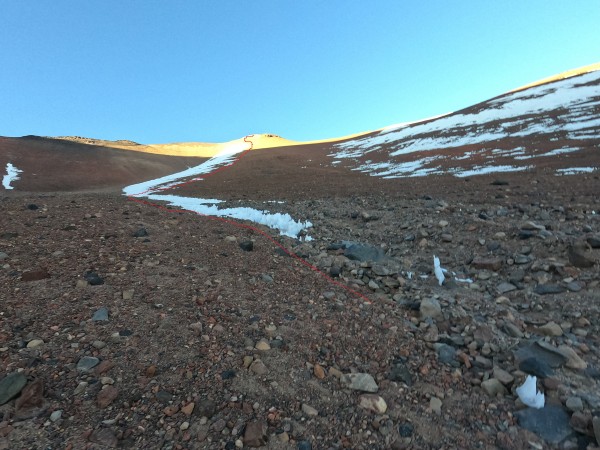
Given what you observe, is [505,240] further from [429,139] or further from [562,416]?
[429,139]

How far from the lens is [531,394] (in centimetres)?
345

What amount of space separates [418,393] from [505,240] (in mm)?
5617

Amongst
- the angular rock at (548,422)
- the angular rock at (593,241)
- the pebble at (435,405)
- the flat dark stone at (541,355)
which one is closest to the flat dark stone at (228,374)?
the pebble at (435,405)

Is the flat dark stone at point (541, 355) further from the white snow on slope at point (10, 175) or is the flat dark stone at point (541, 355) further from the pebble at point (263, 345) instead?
the white snow on slope at point (10, 175)

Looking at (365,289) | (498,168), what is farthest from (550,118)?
(365,289)

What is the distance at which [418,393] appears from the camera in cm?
360

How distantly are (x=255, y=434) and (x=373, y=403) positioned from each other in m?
1.20

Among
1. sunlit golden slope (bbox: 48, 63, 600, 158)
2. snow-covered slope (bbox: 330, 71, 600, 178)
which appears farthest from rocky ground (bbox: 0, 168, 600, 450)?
sunlit golden slope (bbox: 48, 63, 600, 158)

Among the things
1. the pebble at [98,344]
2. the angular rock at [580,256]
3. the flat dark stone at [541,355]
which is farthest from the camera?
the angular rock at [580,256]

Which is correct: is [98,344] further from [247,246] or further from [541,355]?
[541,355]

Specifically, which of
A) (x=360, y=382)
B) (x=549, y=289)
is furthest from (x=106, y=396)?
(x=549, y=289)

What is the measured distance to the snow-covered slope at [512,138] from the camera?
24.3 m

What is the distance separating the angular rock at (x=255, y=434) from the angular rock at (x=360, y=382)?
3.43ft

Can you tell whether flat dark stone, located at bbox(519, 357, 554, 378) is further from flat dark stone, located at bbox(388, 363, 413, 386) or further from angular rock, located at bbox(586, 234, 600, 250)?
angular rock, located at bbox(586, 234, 600, 250)
